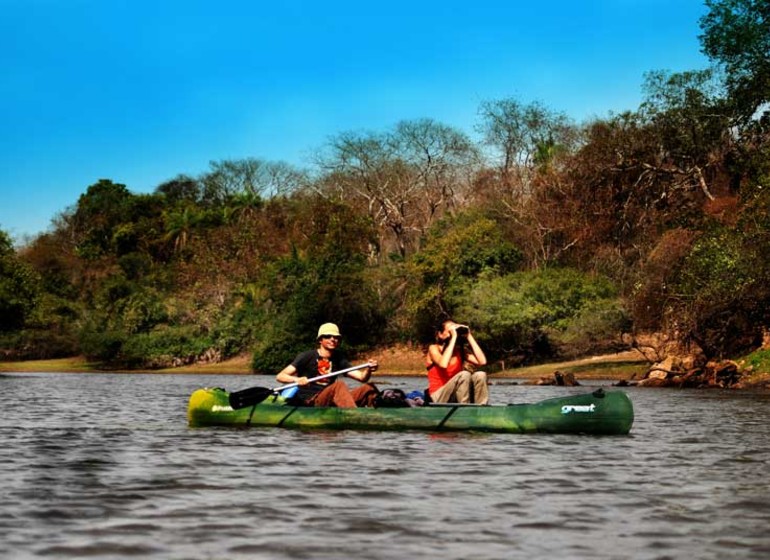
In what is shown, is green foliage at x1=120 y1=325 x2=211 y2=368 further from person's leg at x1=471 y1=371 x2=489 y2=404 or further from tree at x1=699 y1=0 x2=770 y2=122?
person's leg at x1=471 y1=371 x2=489 y2=404

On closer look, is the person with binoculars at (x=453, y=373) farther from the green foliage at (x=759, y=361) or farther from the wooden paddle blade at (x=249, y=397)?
the green foliage at (x=759, y=361)

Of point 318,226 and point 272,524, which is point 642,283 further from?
point 272,524

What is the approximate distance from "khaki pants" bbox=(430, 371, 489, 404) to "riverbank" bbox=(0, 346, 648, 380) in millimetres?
26027

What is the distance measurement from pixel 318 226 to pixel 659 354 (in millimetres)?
26659

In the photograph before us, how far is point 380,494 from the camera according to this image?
386 inches

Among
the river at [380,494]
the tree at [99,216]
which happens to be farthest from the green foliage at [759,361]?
the tree at [99,216]

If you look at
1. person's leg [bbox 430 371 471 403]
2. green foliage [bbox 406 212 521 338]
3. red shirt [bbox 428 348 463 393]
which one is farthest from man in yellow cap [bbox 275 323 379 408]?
green foliage [bbox 406 212 521 338]

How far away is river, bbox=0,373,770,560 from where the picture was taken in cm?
734

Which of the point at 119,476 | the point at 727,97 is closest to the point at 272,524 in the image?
the point at 119,476

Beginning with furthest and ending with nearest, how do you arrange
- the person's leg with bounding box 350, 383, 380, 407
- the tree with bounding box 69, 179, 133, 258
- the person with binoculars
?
the tree with bounding box 69, 179, 133, 258
the person's leg with bounding box 350, 383, 380, 407
the person with binoculars

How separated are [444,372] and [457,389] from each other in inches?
11.9

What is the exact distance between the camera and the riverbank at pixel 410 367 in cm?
4400

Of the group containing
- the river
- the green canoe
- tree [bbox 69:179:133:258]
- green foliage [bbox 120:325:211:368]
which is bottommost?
the river

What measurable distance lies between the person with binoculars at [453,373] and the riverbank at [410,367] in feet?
85.4
